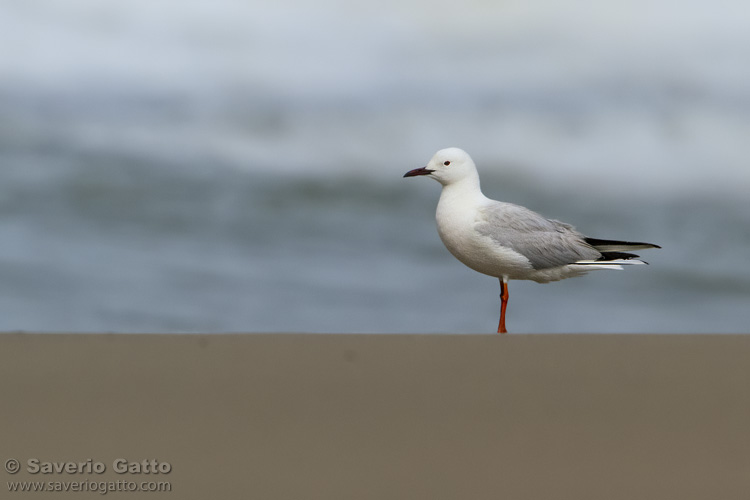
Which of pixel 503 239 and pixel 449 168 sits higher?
pixel 449 168

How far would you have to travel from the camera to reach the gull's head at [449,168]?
269 inches

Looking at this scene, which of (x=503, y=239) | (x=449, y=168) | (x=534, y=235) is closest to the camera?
(x=503, y=239)

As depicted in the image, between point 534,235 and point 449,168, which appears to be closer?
point 534,235

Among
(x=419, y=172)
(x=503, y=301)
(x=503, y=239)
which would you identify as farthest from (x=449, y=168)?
(x=503, y=301)
